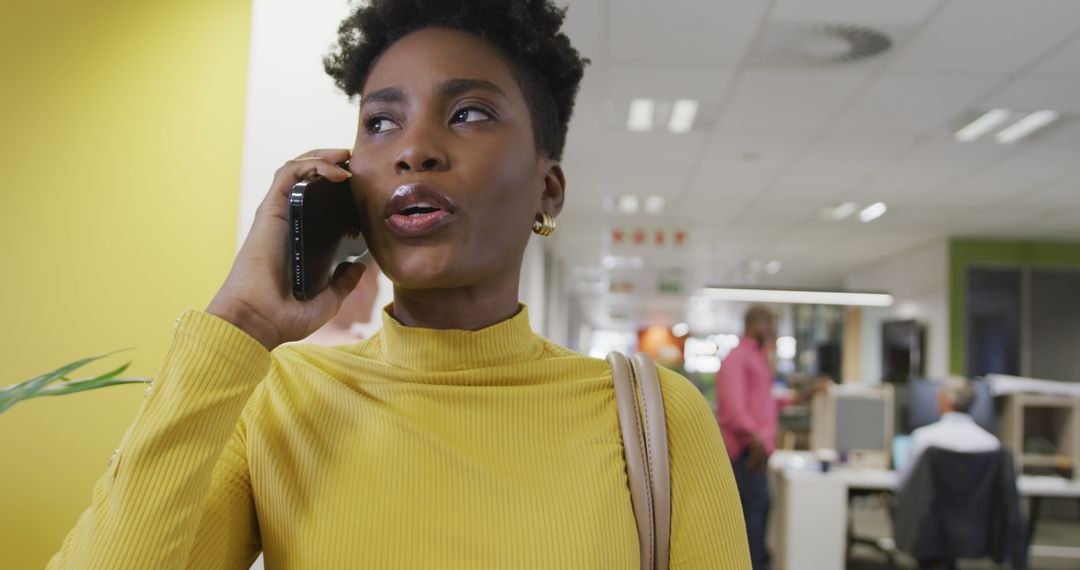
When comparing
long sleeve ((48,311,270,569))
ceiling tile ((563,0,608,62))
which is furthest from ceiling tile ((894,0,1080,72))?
long sleeve ((48,311,270,569))

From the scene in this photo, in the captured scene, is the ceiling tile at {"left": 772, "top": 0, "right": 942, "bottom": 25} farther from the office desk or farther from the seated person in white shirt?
the office desk

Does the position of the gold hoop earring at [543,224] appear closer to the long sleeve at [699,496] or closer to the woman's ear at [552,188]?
the woman's ear at [552,188]

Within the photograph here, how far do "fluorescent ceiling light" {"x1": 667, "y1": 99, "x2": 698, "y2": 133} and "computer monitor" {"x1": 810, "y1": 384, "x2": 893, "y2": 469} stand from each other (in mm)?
2112

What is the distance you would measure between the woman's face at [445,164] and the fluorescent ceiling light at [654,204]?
21.8 feet

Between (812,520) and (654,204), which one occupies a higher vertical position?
(654,204)

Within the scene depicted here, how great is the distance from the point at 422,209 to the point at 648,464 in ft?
1.03

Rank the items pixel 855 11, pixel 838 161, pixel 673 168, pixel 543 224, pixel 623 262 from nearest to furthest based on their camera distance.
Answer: pixel 543 224 → pixel 855 11 → pixel 838 161 → pixel 673 168 → pixel 623 262

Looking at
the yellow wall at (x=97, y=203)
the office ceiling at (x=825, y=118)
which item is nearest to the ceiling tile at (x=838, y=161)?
the office ceiling at (x=825, y=118)

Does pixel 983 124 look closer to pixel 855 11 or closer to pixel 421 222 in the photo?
pixel 855 11

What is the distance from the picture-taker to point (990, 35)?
3.47 meters

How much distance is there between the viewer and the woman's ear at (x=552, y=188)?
0.86m

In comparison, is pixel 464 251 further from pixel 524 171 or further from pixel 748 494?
Result: pixel 748 494

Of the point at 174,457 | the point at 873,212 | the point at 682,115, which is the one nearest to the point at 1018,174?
the point at 873,212

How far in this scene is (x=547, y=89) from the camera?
870 millimetres
